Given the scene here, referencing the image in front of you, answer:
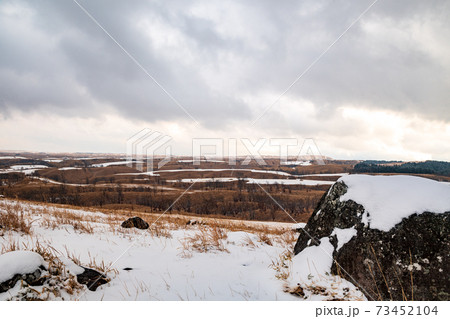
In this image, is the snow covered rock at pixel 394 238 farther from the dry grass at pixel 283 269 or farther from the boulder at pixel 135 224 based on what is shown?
the boulder at pixel 135 224

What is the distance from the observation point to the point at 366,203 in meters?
3.71

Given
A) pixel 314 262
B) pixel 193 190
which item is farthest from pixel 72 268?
pixel 193 190

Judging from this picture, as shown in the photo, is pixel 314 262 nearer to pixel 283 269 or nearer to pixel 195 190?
pixel 283 269

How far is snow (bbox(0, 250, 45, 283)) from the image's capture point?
2.66 m

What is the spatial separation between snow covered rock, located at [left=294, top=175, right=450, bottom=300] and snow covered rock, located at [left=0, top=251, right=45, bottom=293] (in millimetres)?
4147

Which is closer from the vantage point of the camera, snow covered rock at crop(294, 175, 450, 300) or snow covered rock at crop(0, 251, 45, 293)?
snow covered rock at crop(0, 251, 45, 293)

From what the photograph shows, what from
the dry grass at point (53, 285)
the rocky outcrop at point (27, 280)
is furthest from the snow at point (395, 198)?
the rocky outcrop at point (27, 280)

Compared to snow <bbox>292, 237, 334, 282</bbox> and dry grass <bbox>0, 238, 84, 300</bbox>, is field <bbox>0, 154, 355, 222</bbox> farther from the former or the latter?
dry grass <bbox>0, 238, 84, 300</bbox>

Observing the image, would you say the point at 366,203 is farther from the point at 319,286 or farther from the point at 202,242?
the point at 202,242

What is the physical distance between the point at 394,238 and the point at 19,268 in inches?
191

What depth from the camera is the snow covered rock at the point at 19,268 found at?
104 inches

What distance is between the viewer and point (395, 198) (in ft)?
11.6

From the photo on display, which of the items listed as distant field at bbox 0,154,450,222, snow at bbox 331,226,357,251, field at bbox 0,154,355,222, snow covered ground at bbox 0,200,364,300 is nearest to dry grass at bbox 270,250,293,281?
snow covered ground at bbox 0,200,364,300

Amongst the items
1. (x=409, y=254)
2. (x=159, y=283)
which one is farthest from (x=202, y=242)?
(x=409, y=254)
